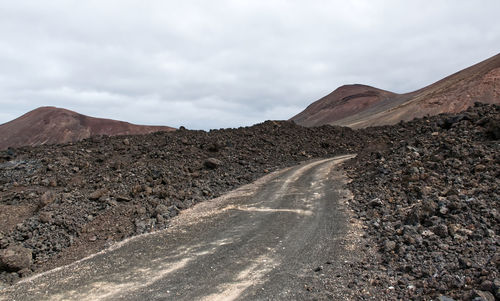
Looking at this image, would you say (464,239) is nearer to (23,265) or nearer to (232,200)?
(232,200)

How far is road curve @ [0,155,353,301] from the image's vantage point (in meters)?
7.07

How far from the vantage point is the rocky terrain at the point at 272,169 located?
23.5 ft

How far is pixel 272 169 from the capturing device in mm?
23391

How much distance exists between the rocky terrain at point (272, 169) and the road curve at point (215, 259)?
0.90 meters

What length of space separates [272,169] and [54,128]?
65.6 meters

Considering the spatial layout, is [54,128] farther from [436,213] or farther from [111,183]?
[436,213]

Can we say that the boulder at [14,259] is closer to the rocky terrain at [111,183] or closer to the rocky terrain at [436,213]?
the rocky terrain at [111,183]

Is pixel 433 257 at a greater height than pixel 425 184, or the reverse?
pixel 425 184

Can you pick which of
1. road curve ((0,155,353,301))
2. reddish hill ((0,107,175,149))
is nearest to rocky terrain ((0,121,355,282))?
road curve ((0,155,353,301))

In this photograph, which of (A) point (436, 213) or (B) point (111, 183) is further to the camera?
(B) point (111, 183)

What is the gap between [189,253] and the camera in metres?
9.30

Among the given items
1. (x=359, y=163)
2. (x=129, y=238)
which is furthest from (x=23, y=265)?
(x=359, y=163)

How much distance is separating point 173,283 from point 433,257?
6.01 metres

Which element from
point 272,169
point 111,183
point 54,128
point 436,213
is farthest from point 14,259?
point 54,128
